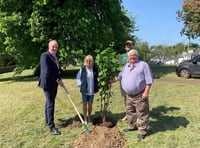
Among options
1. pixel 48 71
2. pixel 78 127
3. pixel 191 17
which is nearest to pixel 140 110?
pixel 78 127

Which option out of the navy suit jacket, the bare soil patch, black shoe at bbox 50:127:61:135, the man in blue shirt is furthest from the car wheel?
the navy suit jacket

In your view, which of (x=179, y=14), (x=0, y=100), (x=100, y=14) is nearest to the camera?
(x=0, y=100)

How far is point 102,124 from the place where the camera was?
7191 mm

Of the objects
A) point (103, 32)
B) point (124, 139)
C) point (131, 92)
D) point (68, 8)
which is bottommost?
point (124, 139)

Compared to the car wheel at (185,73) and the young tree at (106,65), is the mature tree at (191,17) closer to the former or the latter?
the car wheel at (185,73)

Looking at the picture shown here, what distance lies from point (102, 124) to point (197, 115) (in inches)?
104

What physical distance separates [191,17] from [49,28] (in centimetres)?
975

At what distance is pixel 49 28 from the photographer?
643 inches

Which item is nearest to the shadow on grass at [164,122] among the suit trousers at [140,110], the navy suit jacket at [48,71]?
the suit trousers at [140,110]

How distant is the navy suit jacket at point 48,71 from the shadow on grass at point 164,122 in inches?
94.7

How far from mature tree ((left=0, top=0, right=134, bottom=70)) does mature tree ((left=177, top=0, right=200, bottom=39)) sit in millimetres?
5935

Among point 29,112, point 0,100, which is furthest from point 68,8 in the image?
point 29,112

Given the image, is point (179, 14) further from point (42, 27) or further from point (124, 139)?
point (124, 139)

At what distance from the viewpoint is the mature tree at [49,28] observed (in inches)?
614
